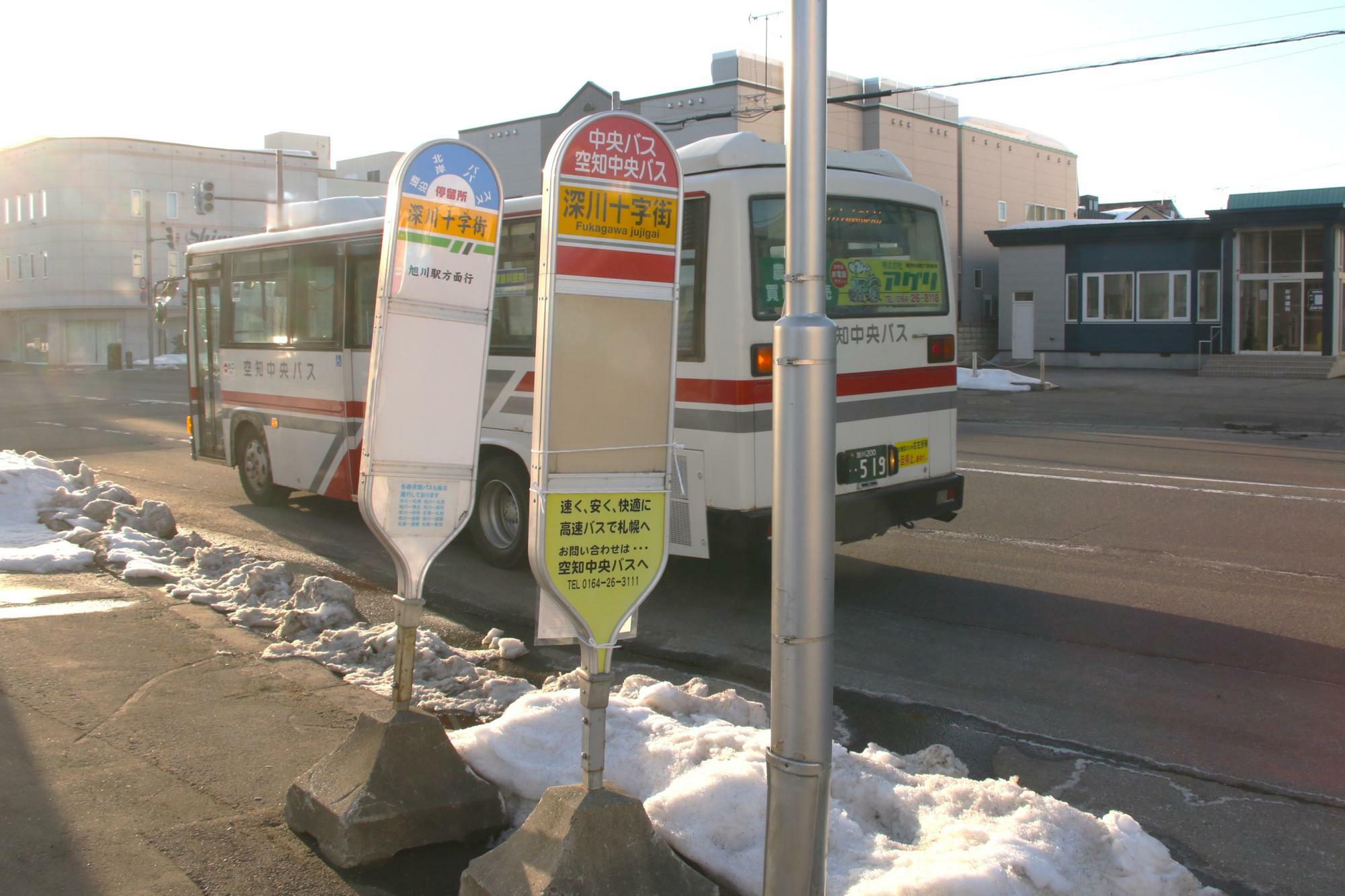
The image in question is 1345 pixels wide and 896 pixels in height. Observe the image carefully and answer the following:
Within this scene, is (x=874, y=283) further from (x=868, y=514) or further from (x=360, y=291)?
(x=360, y=291)

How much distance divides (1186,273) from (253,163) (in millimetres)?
53716

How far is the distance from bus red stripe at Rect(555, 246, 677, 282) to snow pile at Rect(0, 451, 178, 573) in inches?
244

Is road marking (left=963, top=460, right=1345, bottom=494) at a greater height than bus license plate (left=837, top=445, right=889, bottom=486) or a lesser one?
lesser

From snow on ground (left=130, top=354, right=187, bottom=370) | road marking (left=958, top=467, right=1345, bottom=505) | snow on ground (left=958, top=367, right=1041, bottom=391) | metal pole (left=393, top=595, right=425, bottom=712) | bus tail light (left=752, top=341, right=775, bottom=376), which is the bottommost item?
road marking (left=958, top=467, right=1345, bottom=505)

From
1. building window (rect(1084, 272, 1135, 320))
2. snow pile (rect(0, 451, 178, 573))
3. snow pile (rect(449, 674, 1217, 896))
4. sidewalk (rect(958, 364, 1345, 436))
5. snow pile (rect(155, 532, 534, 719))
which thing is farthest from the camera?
building window (rect(1084, 272, 1135, 320))

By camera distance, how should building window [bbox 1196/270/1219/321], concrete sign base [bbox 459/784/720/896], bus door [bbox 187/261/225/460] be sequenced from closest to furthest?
1. concrete sign base [bbox 459/784/720/896]
2. bus door [bbox 187/261/225/460]
3. building window [bbox 1196/270/1219/321]

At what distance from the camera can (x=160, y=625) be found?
6.93 meters

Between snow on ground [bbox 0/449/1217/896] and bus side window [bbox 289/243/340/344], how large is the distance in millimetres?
4110

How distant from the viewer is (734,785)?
13.5 ft

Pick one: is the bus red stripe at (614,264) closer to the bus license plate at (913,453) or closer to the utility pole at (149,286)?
the bus license plate at (913,453)

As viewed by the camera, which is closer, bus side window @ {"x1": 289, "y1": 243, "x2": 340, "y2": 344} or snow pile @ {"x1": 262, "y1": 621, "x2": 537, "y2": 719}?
snow pile @ {"x1": 262, "y1": 621, "x2": 537, "y2": 719}

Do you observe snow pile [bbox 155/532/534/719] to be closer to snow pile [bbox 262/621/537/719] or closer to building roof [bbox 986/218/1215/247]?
snow pile [bbox 262/621/537/719]

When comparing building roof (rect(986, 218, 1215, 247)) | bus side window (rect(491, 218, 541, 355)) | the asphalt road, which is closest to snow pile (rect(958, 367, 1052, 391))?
building roof (rect(986, 218, 1215, 247))

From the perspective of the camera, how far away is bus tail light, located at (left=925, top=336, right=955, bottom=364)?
27.9 feet
